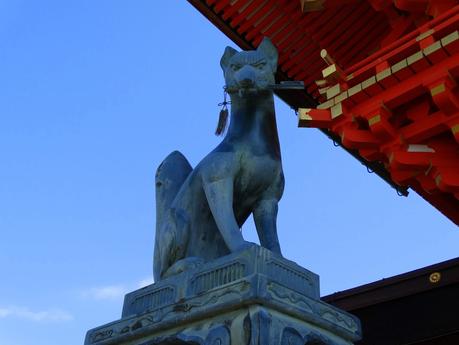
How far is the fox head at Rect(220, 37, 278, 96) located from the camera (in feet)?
9.30

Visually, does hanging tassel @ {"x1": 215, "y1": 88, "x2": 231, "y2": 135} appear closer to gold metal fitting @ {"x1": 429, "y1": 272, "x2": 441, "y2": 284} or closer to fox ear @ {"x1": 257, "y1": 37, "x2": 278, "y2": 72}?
fox ear @ {"x1": 257, "y1": 37, "x2": 278, "y2": 72}

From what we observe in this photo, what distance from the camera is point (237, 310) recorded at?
2037 mm

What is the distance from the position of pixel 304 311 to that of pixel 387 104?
2346 mm

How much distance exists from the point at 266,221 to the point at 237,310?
75cm

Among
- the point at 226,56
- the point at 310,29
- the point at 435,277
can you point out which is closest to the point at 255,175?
the point at 226,56

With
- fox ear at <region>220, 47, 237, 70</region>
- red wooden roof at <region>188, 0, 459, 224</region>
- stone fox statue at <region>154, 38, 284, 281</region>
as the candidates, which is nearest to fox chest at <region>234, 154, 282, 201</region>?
stone fox statue at <region>154, 38, 284, 281</region>

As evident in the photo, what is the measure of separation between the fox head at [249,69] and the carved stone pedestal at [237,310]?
0.92 m

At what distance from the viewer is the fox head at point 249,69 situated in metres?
2.83

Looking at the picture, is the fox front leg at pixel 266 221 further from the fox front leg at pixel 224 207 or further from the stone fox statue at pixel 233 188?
the fox front leg at pixel 224 207

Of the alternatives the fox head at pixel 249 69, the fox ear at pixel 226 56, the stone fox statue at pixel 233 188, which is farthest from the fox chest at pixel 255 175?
the fox ear at pixel 226 56

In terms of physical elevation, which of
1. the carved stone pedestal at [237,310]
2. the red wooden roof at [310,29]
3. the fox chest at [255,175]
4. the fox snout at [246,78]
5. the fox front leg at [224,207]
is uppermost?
the red wooden roof at [310,29]

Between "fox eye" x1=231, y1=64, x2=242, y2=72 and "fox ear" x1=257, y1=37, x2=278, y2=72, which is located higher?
"fox ear" x1=257, y1=37, x2=278, y2=72

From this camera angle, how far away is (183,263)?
8.21ft

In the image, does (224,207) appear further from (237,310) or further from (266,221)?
(237,310)
